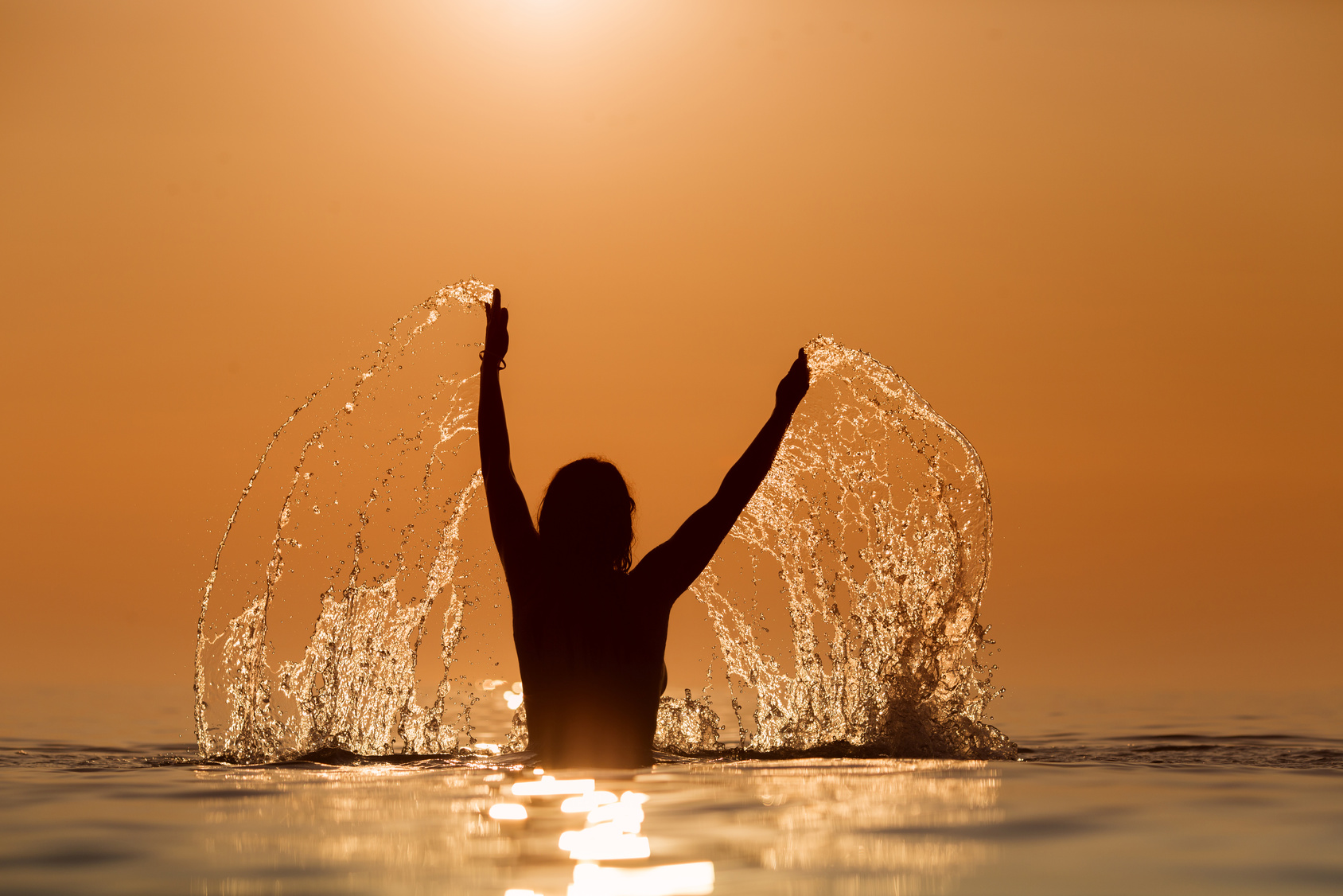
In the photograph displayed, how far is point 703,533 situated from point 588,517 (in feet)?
1.86

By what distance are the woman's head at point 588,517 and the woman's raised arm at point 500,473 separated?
131 millimetres

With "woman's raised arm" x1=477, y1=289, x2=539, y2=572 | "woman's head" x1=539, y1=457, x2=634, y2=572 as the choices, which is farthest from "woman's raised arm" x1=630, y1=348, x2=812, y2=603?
"woman's raised arm" x1=477, y1=289, x2=539, y2=572

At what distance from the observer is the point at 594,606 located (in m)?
5.93

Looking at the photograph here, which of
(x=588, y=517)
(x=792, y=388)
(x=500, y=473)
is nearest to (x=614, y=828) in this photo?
(x=588, y=517)

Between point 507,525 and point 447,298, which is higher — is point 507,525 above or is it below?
below

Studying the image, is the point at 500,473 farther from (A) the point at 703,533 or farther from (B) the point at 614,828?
(B) the point at 614,828

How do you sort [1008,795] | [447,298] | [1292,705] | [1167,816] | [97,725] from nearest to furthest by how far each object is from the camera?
[1167,816] → [1008,795] → [447,298] → [97,725] → [1292,705]

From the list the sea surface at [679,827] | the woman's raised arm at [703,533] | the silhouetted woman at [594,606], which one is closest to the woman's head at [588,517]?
the silhouetted woman at [594,606]

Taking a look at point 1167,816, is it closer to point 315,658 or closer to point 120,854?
point 120,854

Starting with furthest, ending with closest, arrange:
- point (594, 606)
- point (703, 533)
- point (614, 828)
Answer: point (703, 533), point (594, 606), point (614, 828)

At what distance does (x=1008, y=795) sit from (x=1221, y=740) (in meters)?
5.78

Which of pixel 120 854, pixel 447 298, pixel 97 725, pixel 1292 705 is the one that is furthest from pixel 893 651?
pixel 1292 705

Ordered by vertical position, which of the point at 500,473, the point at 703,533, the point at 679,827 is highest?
the point at 500,473

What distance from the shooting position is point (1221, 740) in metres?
10.4
